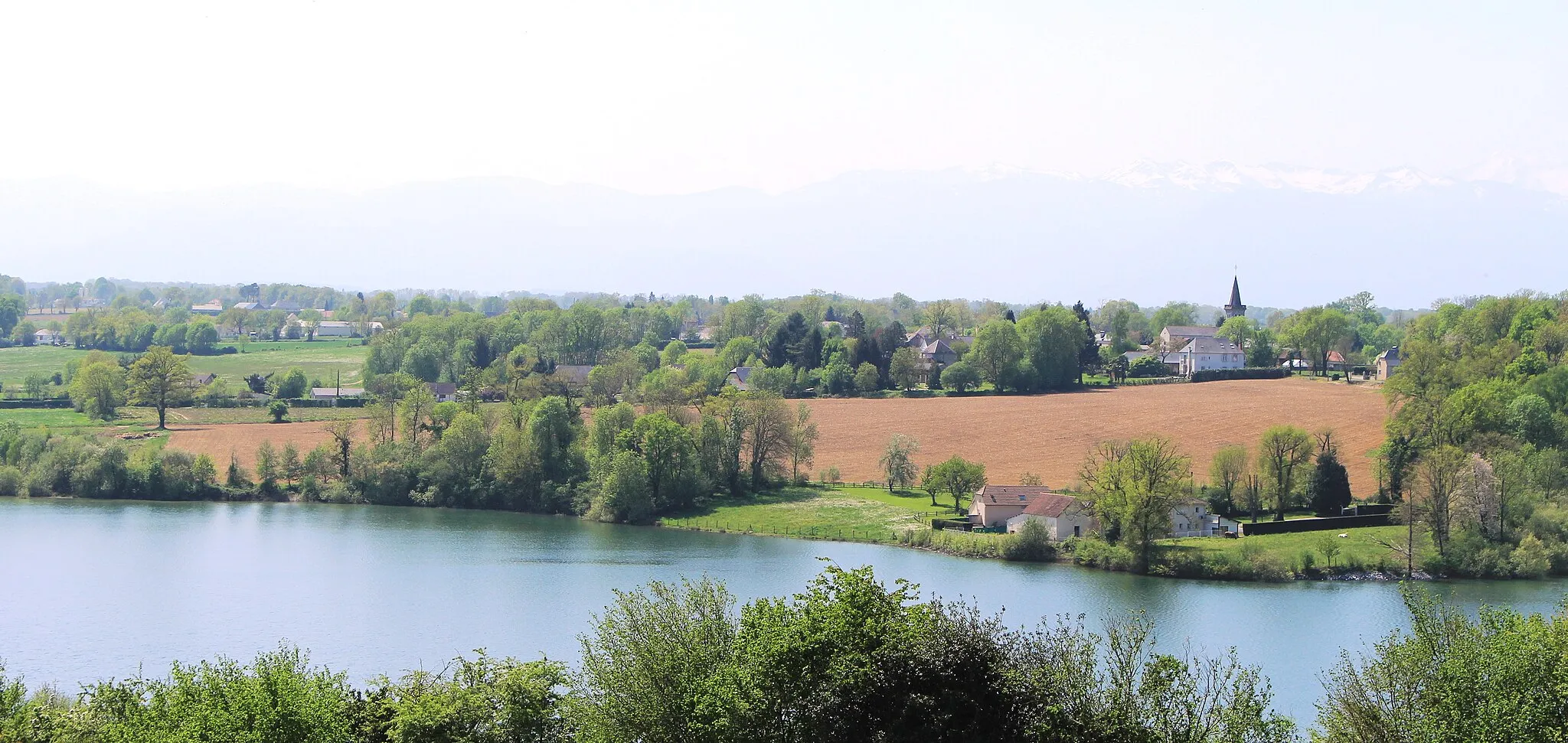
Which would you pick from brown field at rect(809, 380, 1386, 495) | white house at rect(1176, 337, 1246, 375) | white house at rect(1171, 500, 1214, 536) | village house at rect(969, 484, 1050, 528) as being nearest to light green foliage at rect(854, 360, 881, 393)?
brown field at rect(809, 380, 1386, 495)

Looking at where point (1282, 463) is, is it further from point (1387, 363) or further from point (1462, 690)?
point (1387, 363)

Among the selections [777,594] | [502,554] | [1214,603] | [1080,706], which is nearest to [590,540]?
A: [502,554]

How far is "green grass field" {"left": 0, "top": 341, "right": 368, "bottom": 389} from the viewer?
112 meters

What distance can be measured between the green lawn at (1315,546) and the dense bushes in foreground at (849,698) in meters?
24.0

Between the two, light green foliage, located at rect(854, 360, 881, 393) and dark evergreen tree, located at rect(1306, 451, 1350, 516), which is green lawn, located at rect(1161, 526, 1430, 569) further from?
light green foliage, located at rect(854, 360, 881, 393)

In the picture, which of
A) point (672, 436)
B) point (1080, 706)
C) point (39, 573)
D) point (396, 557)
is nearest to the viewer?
point (1080, 706)

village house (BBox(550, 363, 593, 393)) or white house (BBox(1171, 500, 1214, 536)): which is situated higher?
village house (BBox(550, 363, 593, 393))

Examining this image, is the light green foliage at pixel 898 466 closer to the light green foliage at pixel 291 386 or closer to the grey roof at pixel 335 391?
the grey roof at pixel 335 391

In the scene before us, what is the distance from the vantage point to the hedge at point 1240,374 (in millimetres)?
103188

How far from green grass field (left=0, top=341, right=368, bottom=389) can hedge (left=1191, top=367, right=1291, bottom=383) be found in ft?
211

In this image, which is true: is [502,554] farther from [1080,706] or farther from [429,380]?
[429,380]

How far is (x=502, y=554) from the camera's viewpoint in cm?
5194

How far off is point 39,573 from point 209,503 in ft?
59.7

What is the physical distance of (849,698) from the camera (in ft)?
67.0
